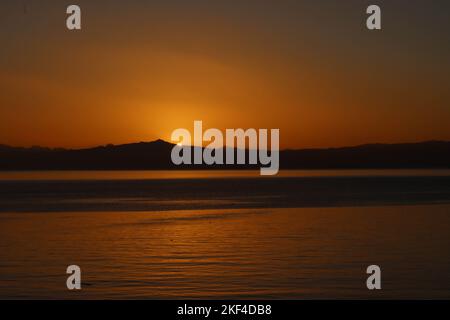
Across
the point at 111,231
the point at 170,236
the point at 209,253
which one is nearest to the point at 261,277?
the point at 209,253

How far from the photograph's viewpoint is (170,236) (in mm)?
29922

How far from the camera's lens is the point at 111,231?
31.8 meters

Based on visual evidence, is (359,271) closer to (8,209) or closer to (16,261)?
(16,261)

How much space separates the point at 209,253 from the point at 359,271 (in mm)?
5628

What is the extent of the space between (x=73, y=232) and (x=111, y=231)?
5.07 feet

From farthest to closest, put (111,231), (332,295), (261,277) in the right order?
(111,231) < (261,277) < (332,295)

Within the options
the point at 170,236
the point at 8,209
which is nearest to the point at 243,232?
the point at 170,236
